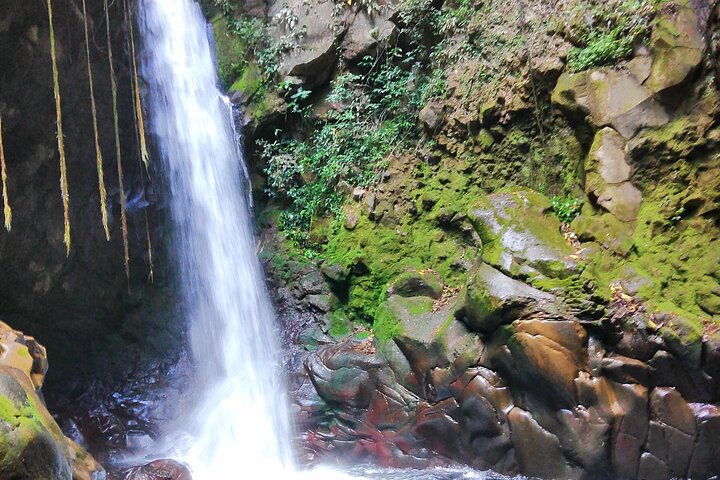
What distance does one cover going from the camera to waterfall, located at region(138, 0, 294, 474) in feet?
25.7

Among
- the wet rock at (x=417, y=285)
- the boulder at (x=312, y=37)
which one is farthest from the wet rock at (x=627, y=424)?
the boulder at (x=312, y=37)

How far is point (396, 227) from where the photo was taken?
7.96 metres

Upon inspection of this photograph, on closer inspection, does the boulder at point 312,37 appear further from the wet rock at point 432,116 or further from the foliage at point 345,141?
the wet rock at point 432,116

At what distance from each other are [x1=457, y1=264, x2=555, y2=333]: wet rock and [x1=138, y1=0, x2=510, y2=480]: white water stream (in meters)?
3.13

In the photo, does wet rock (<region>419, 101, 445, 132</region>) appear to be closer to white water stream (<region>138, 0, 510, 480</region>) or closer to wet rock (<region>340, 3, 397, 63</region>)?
wet rock (<region>340, 3, 397, 63</region>)

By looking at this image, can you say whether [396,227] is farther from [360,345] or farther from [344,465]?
[344,465]

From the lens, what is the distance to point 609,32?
6426 mm

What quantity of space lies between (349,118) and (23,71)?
496 centimetres

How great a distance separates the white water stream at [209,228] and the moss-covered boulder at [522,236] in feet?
12.3

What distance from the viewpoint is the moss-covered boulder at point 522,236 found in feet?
18.6

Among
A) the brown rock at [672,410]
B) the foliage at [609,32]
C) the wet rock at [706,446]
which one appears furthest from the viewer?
the foliage at [609,32]

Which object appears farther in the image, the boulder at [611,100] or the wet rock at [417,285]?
the wet rock at [417,285]

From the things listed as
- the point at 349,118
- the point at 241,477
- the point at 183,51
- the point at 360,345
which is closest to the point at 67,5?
the point at 183,51

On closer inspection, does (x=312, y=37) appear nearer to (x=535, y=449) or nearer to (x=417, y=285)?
(x=417, y=285)
